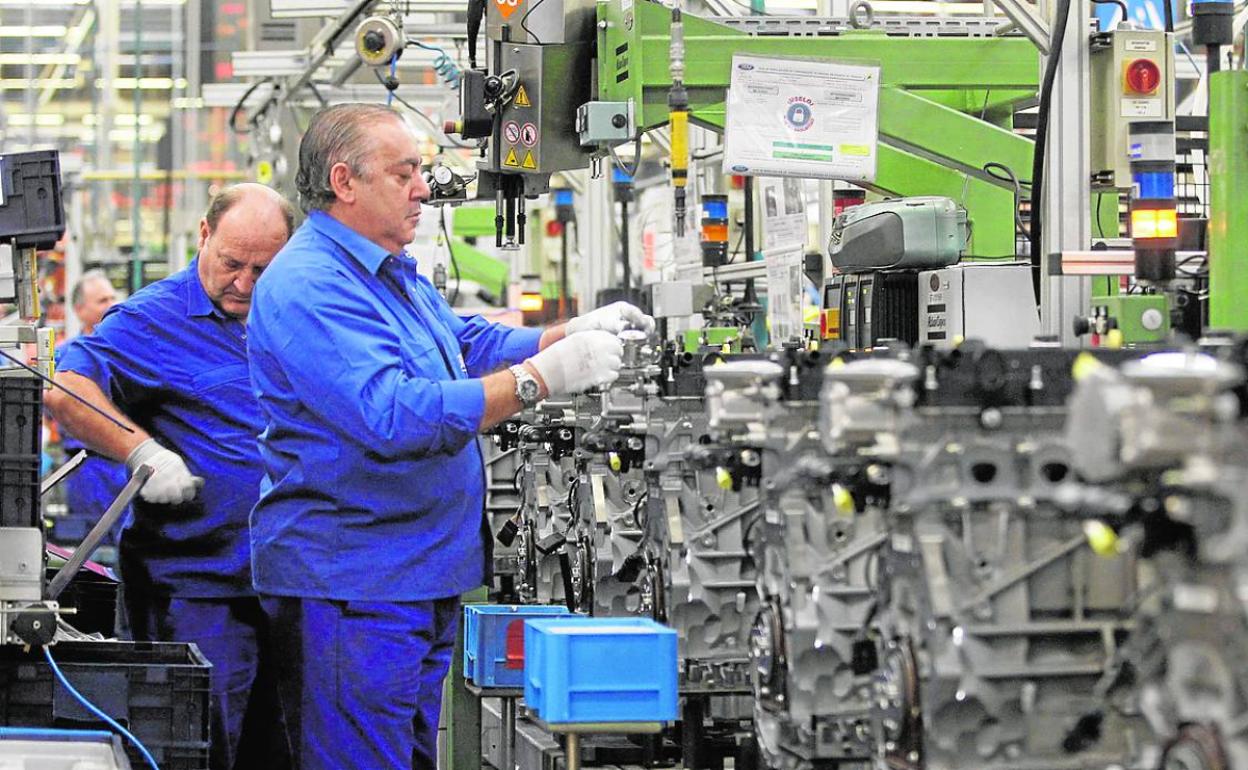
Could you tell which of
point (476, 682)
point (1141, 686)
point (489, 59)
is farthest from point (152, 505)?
point (1141, 686)

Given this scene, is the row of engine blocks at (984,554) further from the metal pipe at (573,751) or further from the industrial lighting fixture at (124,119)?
the industrial lighting fixture at (124,119)

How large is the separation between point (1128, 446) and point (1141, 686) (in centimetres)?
36

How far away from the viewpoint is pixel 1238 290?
3.05 m

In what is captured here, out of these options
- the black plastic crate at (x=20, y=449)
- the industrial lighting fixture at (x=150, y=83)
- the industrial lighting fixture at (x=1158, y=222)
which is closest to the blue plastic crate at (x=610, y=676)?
the black plastic crate at (x=20, y=449)

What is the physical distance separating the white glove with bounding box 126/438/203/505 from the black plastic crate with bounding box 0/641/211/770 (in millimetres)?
A: 771

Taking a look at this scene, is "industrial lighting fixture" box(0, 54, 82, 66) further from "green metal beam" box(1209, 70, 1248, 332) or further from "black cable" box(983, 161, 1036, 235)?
"green metal beam" box(1209, 70, 1248, 332)

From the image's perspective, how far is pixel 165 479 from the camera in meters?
4.46

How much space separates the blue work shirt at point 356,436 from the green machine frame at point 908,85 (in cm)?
106

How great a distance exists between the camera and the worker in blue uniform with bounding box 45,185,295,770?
473 cm

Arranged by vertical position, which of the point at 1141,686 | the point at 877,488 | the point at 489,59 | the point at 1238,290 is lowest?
the point at 1141,686

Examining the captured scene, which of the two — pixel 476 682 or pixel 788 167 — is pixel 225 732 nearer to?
pixel 476 682

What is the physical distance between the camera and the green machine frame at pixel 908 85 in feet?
15.5

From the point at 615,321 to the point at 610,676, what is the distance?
0.81 meters

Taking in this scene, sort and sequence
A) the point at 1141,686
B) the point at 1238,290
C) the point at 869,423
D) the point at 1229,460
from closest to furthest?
the point at 1229,460
the point at 1141,686
the point at 869,423
the point at 1238,290
